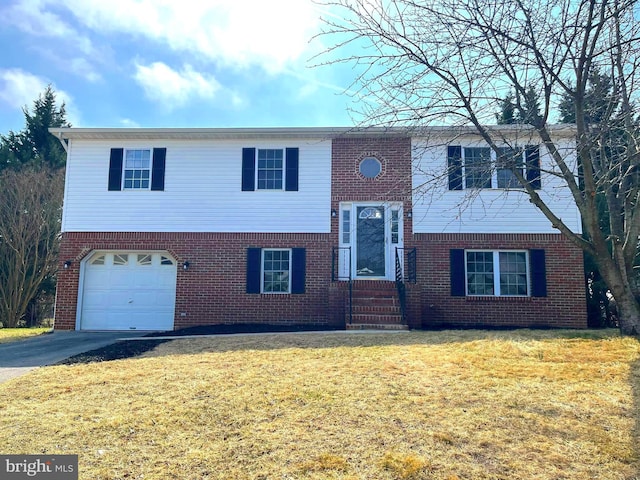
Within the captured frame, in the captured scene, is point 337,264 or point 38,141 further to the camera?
point 38,141

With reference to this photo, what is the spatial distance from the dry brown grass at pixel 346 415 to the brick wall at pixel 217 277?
4.56m

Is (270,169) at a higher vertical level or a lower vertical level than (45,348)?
higher

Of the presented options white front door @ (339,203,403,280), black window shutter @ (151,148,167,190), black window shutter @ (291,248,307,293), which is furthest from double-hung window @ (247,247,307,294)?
black window shutter @ (151,148,167,190)

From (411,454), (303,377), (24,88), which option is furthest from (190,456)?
(24,88)

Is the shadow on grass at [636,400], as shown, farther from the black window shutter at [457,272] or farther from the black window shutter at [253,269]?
the black window shutter at [253,269]

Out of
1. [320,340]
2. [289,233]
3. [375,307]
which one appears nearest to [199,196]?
[289,233]

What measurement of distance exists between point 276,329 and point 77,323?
17.9 ft

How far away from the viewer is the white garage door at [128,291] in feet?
35.6

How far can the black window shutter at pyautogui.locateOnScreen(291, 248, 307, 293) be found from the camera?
10562mm

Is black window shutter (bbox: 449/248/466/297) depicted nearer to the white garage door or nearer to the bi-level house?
the bi-level house

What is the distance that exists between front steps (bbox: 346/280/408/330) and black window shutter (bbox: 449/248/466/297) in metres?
1.54

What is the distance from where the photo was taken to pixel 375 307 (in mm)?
9281

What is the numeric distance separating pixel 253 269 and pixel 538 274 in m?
7.13

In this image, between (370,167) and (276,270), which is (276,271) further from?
(370,167)
